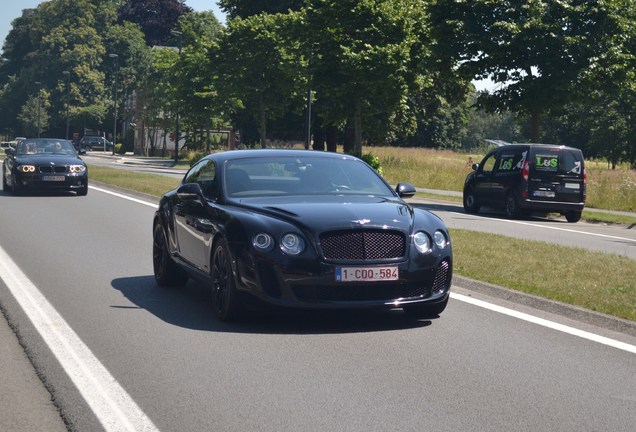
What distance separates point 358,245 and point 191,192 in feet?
7.26

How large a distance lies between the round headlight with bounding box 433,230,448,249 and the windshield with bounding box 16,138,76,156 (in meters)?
21.3

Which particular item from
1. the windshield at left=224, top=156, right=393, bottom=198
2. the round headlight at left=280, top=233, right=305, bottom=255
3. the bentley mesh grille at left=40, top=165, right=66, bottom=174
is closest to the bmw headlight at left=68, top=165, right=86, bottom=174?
the bentley mesh grille at left=40, top=165, right=66, bottom=174

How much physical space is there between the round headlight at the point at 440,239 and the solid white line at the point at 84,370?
116 inches

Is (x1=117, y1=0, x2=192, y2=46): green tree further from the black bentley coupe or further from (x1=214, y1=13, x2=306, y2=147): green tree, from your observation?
the black bentley coupe

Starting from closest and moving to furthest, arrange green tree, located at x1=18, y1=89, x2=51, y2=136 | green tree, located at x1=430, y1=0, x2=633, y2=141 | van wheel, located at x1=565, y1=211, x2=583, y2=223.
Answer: van wheel, located at x1=565, y1=211, x2=583, y2=223, green tree, located at x1=430, y1=0, x2=633, y2=141, green tree, located at x1=18, y1=89, x2=51, y2=136

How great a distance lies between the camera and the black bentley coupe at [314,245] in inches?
336

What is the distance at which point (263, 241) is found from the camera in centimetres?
863

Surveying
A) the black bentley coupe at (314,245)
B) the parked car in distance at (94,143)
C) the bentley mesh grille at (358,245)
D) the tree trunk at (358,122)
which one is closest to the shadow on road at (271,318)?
the black bentley coupe at (314,245)

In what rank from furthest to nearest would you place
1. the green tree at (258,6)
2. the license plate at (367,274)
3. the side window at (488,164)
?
the green tree at (258,6), the side window at (488,164), the license plate at (367,274)

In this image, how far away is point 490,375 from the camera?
7066 millimetres

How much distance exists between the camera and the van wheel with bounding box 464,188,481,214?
28.4m

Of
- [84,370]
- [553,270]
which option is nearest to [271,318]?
[84,370]

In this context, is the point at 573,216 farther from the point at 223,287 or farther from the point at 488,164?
the point at 223,287

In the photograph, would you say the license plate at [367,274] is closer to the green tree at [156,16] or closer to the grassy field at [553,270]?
the grassy field at [553,270]
